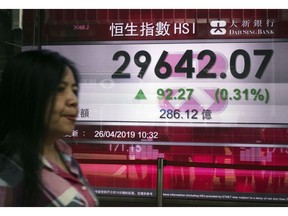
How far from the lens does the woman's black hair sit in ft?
3.47

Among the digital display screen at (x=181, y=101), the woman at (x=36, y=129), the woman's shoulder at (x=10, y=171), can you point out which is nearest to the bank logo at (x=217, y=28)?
the digital display screen at (x=181, y=101)

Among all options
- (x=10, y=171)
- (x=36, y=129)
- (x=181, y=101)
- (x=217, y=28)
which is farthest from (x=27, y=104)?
(x=217, y=28)

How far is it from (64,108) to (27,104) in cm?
10

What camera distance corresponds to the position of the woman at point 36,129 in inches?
40.3

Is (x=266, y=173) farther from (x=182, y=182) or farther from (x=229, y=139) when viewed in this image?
(x=182, y=182)

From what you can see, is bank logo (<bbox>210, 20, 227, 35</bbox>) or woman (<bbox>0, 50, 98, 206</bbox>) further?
bank logo (<bbox>210, 20, 227, 35</bbox>)

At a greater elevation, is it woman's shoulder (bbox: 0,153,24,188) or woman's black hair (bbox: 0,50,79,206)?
woman's black hair (bbox: 0,50,79,206)

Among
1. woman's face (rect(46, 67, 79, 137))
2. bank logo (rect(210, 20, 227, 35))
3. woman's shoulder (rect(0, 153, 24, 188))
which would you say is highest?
bank logo (rect(210, 20, 227, 35))

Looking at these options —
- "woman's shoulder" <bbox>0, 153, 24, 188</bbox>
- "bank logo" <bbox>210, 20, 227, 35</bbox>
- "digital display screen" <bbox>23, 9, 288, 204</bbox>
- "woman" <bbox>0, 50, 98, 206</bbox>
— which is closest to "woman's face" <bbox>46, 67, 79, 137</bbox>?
"woman" <bbox>0, 50, 98, 206</bbox>

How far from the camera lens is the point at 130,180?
3.49 metres

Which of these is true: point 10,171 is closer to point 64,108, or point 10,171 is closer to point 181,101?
point 64,108

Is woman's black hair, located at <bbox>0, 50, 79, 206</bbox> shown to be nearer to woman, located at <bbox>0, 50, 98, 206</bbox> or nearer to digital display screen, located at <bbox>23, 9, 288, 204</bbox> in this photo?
woman, located at <bbox>0, 50, 98, 206</bbox>
